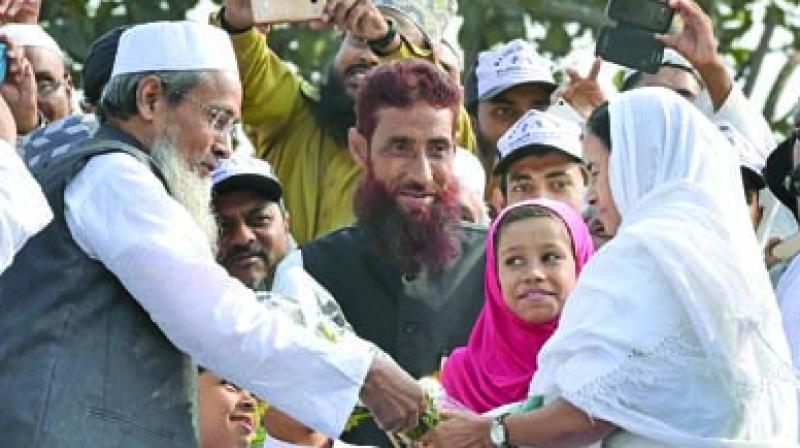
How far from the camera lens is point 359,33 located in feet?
35.7

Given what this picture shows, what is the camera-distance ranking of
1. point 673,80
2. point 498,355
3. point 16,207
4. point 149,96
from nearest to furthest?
point 16,207 → point 149,96 → point 498,355 → point 673,80

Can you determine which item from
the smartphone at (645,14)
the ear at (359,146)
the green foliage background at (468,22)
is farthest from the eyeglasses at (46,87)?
the green foliage background at (468,22)

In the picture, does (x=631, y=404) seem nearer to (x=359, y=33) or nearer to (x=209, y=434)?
(x=209, y=434)

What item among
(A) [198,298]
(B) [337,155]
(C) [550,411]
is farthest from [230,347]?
(B) [337,155]

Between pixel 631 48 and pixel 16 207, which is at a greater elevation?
pixel 16 207

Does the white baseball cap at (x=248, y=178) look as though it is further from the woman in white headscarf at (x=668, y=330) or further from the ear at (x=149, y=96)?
the woman in white headscarf at (x=668, y=330)

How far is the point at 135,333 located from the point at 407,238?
173 cm

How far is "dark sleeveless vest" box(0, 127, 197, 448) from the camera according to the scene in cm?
850

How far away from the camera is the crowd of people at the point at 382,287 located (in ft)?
28.0

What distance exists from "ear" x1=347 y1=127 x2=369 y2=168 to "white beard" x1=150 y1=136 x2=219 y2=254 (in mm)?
1397

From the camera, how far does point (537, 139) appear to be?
1058cm

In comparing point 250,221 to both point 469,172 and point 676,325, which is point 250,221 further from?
point 676,325

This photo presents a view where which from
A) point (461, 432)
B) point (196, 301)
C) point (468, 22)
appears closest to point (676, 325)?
point (461, 432)

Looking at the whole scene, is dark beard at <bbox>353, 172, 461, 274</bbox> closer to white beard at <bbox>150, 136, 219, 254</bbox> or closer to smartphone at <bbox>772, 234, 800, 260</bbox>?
smartphone at <bbox>772, 234, 800, 260</bbox>
